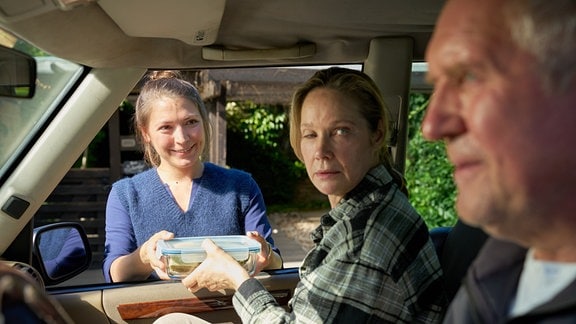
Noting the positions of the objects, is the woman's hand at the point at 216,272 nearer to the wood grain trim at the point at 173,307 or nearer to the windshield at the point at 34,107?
the wood grain trim at the point at 173,307

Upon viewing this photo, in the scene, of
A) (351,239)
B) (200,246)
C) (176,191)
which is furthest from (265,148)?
(351,239)

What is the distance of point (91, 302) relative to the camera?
266 cm

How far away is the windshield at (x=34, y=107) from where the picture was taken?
2.48 meters

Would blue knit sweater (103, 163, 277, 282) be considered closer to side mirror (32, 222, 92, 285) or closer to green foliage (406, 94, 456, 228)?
side mirror (32, 222, 92, 285)

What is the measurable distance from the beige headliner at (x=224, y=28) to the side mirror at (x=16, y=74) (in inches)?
6.2

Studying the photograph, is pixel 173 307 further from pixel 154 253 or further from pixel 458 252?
pixel 458 252

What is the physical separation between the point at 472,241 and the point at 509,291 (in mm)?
1007

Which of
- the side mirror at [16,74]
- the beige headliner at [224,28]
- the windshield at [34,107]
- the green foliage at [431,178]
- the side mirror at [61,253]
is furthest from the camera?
the green foliage at [431,178]

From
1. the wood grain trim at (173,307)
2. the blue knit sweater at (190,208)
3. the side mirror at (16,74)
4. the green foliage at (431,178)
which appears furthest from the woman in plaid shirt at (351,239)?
the green foliage at (431,178)

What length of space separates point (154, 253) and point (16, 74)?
1.00 metres

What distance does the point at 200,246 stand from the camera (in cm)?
264

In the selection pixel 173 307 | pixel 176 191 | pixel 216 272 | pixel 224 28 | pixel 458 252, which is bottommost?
pixel 173 307

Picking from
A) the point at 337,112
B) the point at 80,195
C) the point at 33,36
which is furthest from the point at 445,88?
the point at 80,195

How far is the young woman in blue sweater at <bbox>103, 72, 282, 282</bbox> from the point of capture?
9.71 ft
